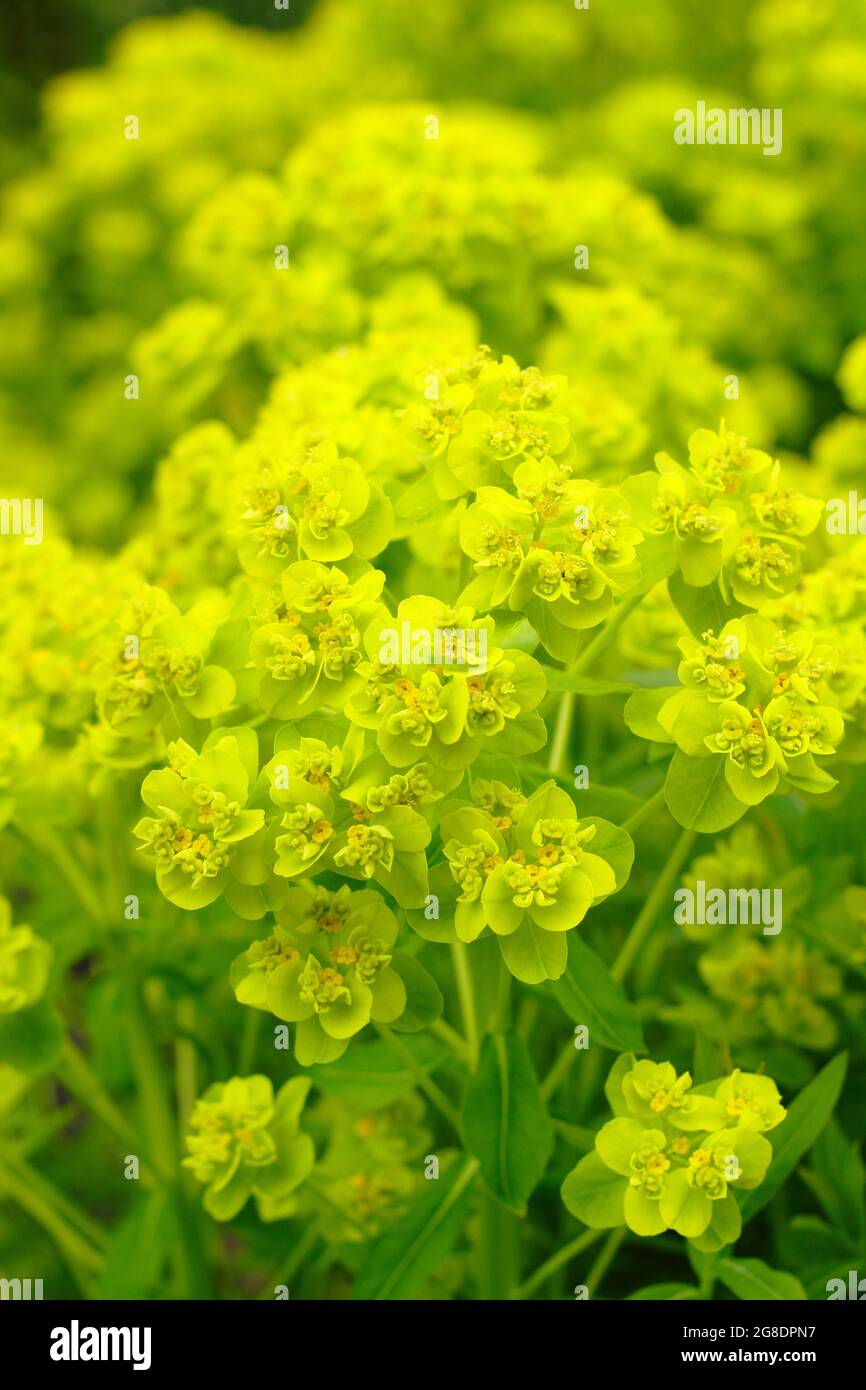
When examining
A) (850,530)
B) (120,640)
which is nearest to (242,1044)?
(120,640)

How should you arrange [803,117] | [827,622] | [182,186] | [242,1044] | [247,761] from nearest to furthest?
[247,761]
[827,622]
[242,1044]
[803,117]
[182,186]

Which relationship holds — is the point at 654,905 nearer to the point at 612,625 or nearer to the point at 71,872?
the point at 612,625

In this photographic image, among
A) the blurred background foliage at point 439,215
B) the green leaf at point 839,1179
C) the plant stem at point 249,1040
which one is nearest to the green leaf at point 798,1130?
the green leaf at point 839,1179

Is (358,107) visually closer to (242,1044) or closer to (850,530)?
(850,530)

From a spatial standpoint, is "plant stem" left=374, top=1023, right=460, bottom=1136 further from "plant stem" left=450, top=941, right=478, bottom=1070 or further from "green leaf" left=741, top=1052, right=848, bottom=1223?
"green leaf" left=741, top=1052, right=848, bottom=1223

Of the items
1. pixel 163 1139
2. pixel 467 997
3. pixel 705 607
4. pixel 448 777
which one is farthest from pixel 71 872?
pixel 705 607

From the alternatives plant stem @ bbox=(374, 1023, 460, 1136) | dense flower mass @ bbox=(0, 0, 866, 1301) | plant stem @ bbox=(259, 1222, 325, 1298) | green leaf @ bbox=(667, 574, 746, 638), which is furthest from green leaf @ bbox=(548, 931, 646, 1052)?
plant stem @ bbox=(259, 1222, 325, 1298)
